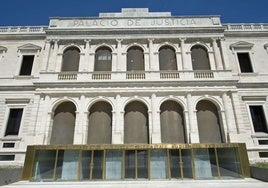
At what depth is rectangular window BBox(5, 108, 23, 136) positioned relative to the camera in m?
15.0

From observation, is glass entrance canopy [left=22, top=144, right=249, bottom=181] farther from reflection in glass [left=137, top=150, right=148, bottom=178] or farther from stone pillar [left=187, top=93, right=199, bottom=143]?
stone pillar [left=187, top=93, right=199, bottom=143]

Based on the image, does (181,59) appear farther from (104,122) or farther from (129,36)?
(104,122)

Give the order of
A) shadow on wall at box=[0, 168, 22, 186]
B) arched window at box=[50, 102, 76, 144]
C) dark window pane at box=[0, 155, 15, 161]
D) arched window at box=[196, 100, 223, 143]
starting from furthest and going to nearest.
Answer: arched window at box=[50, 102, 76, 144] → arched window at box=[196, 100, 223, 143] → dark window pane at box=[0, 155, 15, 161] → shadow on wall at box=[0, 168, 22, 186]

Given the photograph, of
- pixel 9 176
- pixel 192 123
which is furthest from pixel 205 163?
pixel 9 176

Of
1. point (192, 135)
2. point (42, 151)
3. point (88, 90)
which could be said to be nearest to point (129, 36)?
point (88, 90)

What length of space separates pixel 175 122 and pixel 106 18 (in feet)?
38.9

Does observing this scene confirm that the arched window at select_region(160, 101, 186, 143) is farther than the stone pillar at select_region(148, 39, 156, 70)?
No

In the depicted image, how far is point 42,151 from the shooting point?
37.2 feet

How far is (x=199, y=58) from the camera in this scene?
54.1 feet

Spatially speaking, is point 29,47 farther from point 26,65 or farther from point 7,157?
point 7,157

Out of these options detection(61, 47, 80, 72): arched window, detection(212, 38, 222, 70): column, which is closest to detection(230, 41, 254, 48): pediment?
detection(212, 38, 222, 70): column

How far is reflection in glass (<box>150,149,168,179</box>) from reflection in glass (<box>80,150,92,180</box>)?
3.78m

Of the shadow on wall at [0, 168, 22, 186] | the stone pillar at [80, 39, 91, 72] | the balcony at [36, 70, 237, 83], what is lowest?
the shadow on wall at [0, 168, 22, 186]

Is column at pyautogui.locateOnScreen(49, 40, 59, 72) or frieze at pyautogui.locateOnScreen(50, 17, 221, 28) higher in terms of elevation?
frieze at pyautogui.locateOnScreen(50, 17, 221, 28)
